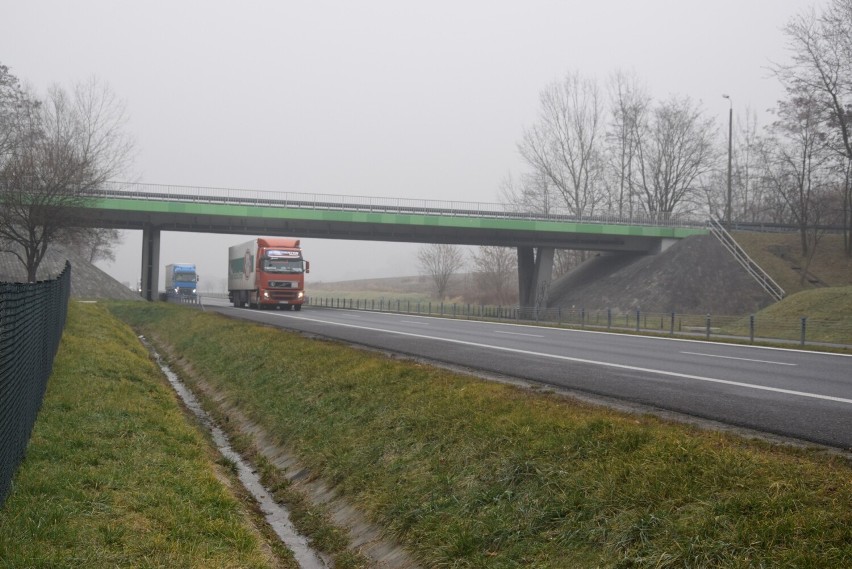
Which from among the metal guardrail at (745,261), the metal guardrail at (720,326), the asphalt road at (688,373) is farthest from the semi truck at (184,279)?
the asphalt road at (688,373)

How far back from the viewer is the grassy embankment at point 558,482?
5.47 metres

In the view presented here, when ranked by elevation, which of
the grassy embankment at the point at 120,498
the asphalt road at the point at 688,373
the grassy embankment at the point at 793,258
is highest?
the grassy embankment at the point at 793,258

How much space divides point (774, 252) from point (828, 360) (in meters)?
41.9

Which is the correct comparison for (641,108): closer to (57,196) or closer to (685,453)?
(57,196)

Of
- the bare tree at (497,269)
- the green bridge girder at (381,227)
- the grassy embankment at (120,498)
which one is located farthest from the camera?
the bare tree at (497,269)

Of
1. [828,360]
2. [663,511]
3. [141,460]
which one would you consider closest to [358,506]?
[141,460]

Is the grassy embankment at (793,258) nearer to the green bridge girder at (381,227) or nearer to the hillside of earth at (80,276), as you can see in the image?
the green bridge girder at (381,227)

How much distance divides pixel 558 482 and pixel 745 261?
5430 centimetres

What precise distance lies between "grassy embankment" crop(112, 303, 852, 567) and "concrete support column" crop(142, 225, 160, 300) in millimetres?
51870

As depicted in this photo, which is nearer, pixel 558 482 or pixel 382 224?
pixel 558 482

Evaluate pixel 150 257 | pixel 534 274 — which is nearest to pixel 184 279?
pixel 150 257

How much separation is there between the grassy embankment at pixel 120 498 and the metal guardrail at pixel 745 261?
4741cm

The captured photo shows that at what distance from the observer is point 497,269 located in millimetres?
90438

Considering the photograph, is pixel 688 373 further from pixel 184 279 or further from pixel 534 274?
pixel 184 279
